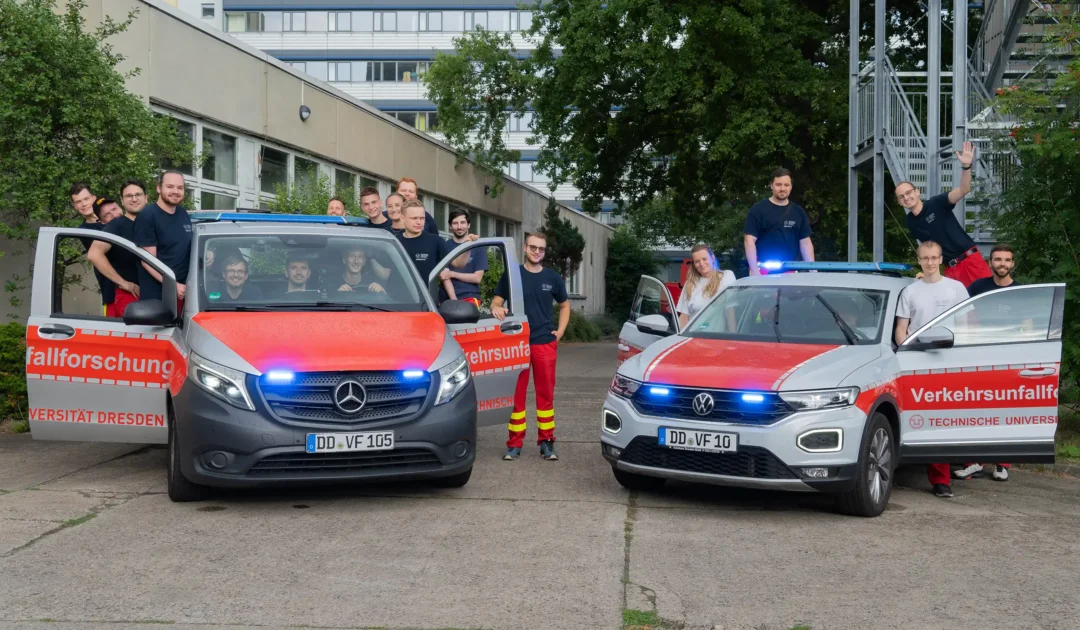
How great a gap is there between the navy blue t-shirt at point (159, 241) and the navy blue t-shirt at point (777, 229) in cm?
481

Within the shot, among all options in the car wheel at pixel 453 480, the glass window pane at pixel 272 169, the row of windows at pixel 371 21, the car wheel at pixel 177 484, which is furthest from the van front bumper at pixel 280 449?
the row of windows at pixel 371 21

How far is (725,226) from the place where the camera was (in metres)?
59.2

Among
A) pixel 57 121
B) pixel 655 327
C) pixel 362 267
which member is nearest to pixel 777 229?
pixel 655 327

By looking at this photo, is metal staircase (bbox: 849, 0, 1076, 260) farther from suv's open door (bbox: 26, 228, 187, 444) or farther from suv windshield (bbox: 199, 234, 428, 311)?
suv's open door (bbox: 26, 228, 187, 444)

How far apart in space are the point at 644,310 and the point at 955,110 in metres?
5.51

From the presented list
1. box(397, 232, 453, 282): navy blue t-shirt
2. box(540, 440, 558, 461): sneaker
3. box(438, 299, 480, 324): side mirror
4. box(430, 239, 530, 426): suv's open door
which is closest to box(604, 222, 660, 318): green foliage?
box(397, 232, 453, 282): navy blue t-shirt

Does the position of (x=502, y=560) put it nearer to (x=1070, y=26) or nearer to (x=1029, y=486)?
(x=1029, y=486)

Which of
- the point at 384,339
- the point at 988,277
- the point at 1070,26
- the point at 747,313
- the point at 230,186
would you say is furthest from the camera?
the point at 230,186

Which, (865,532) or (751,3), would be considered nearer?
(865,532)

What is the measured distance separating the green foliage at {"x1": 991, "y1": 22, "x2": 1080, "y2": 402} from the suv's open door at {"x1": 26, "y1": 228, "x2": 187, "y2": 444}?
7.38 m

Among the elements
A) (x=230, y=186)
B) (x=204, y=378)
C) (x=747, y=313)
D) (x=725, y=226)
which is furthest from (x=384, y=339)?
(x=725, y=226)

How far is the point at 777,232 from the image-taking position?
35.7 ft

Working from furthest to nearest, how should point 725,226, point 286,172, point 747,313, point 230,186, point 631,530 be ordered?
1. point 725,226
2. point 286,172
3. point 230,186
4. point 747,313
5. point 631,530

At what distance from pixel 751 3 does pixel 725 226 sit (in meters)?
36.8
